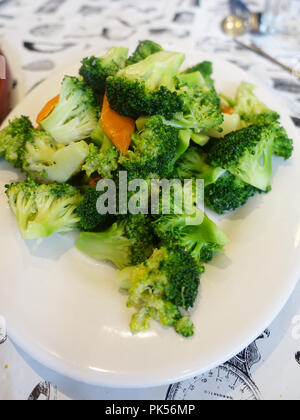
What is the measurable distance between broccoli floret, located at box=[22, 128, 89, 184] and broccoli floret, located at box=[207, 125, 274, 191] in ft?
1.86

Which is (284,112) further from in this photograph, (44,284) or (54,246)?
(44,284)

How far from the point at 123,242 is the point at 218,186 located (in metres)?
0.48

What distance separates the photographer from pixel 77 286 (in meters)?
1.13

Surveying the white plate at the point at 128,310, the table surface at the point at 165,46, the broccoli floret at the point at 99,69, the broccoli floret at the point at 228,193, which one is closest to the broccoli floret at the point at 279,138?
the white plate at the point at 128,310

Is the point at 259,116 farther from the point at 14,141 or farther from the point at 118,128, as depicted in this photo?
the point at 14,141

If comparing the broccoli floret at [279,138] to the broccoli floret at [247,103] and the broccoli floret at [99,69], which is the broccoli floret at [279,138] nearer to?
the broccoli floret at [247,103]

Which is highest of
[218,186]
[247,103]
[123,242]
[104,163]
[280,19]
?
[280,19]

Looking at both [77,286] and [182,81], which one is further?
[182,81]

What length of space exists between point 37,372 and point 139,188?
755mm

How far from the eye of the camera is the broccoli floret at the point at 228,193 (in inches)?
51.6

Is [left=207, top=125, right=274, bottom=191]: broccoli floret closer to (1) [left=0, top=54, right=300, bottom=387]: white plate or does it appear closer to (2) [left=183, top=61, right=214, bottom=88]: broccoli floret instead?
(1) [left=0, top=54, right=300, bottom=387]: white plate

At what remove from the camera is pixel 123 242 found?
1175 millimetres

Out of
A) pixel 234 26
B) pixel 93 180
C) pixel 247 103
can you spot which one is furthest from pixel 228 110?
pixel 234 26

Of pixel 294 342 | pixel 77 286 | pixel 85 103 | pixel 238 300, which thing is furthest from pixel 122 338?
pixel 85 103
